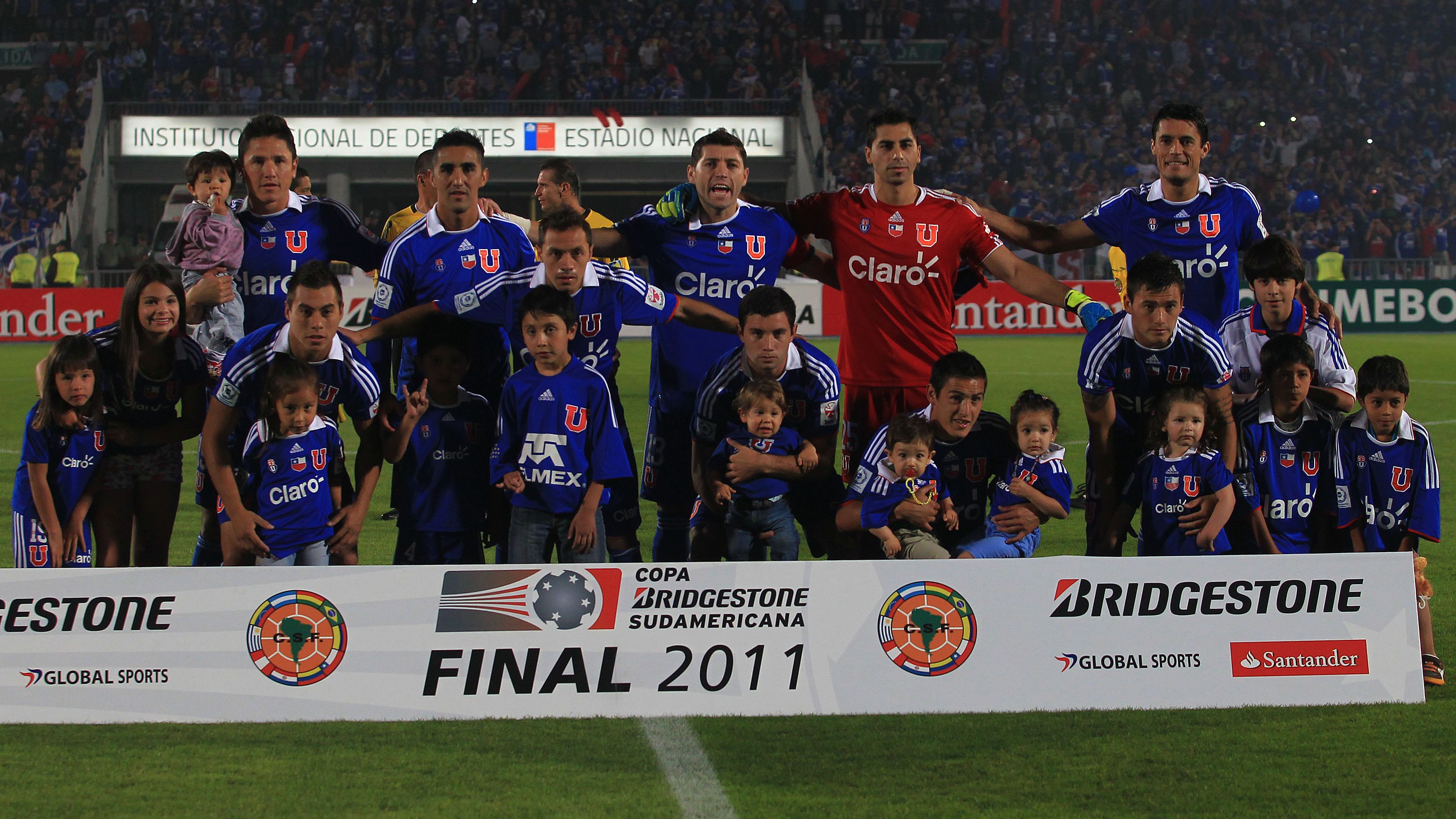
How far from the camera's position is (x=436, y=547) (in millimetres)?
5004

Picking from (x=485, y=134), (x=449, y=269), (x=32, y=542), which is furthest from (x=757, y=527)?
(x=485, y=134)

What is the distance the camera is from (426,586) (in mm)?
3883

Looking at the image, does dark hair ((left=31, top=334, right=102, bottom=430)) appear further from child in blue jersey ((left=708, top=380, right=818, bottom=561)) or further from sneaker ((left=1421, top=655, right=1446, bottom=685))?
sneaker ((left=1421, top=655, right=1446, bottom=685))

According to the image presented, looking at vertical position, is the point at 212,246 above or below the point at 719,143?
below

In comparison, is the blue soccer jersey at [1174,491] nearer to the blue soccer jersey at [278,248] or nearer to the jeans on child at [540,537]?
the jeans on child at [540,537]

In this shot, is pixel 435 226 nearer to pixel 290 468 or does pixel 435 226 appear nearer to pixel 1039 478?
pixel 290 468

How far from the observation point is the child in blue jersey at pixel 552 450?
4.65 meters

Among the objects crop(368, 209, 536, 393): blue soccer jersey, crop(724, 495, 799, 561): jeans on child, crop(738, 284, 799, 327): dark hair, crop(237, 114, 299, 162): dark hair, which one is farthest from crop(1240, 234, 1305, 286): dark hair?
crop(237, 114, 299, 162): dark hair

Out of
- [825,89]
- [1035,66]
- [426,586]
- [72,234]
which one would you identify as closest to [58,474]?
[426,586]

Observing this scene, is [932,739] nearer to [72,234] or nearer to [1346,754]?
[1346,754]

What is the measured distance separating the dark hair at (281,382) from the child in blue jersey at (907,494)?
6.59ft

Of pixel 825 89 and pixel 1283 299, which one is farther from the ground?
pixel 825 89

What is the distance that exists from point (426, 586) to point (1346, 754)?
2.66 metres

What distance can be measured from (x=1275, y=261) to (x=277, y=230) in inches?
158
